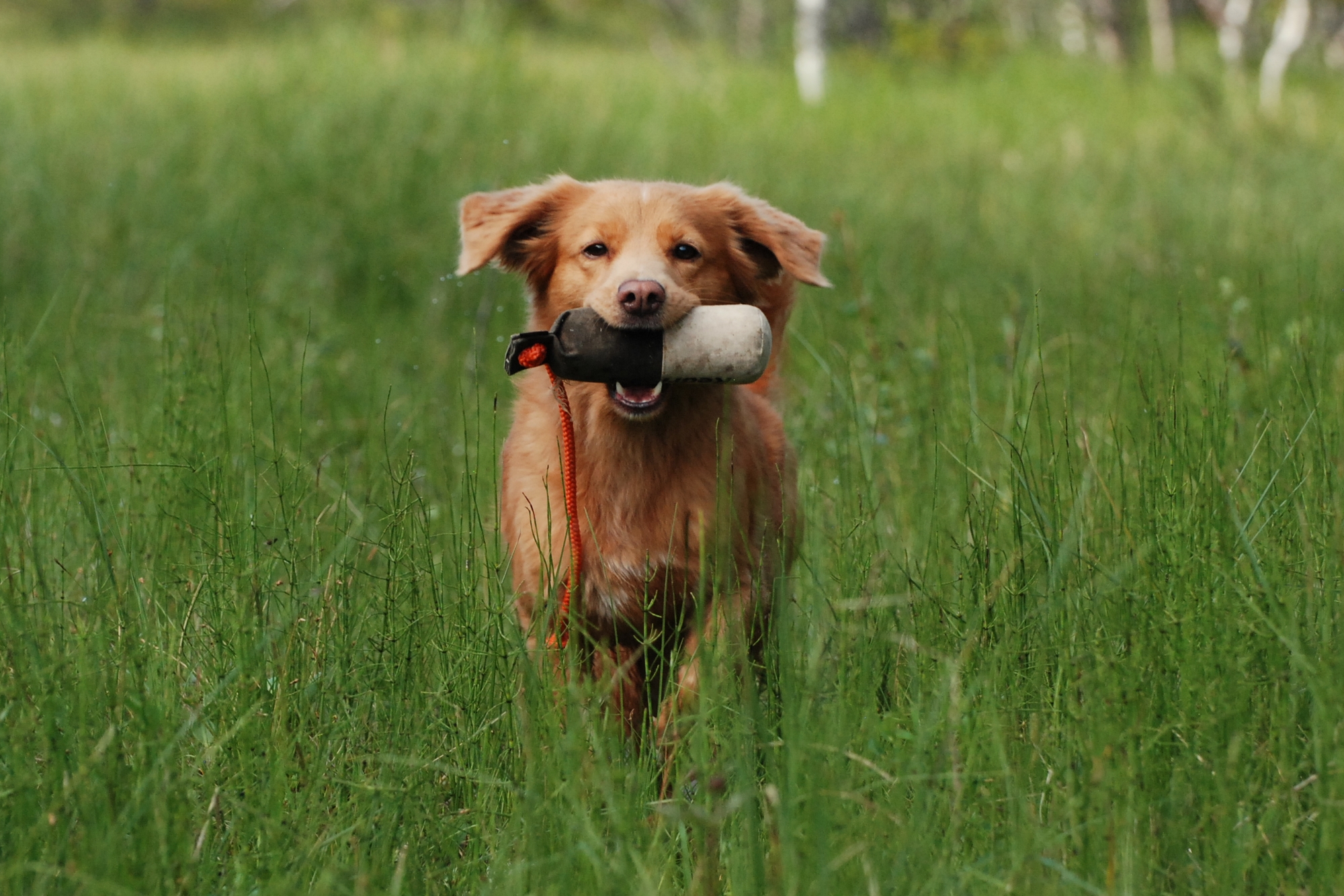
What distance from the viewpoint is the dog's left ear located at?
124 inches

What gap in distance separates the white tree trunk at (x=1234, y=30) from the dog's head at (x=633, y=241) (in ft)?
39.8

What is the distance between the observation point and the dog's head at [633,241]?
3135mm

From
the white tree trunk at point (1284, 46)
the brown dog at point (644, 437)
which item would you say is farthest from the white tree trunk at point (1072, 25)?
the brown dog at point (644, 437)

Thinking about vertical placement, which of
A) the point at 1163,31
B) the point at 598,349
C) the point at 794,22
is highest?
the point at 794,22

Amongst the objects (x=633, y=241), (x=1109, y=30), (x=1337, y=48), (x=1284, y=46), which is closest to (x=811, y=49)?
(x=1284, y=46)

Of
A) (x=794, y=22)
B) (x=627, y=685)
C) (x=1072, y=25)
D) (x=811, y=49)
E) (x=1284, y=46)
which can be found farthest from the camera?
(x=1072, y=25)

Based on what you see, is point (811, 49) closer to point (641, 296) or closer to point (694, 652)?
point (641, 296)

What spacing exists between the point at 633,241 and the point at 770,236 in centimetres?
33

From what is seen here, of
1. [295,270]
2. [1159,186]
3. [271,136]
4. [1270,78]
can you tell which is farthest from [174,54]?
[1270,78]

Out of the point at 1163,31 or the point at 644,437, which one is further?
the point at 1163,31

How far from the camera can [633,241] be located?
124 inches

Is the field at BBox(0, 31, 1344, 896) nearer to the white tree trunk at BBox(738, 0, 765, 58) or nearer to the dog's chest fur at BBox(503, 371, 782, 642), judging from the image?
the dog's chest fur at BBox(503, 371, 782, 642)

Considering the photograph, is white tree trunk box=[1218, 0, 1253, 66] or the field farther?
A: white tree trunk box=[1218, 0, 1253, 66]

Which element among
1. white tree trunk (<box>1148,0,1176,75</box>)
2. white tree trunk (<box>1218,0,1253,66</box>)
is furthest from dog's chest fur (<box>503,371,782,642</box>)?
white tree trunk (<box>1148,0,1176,75</box>)
